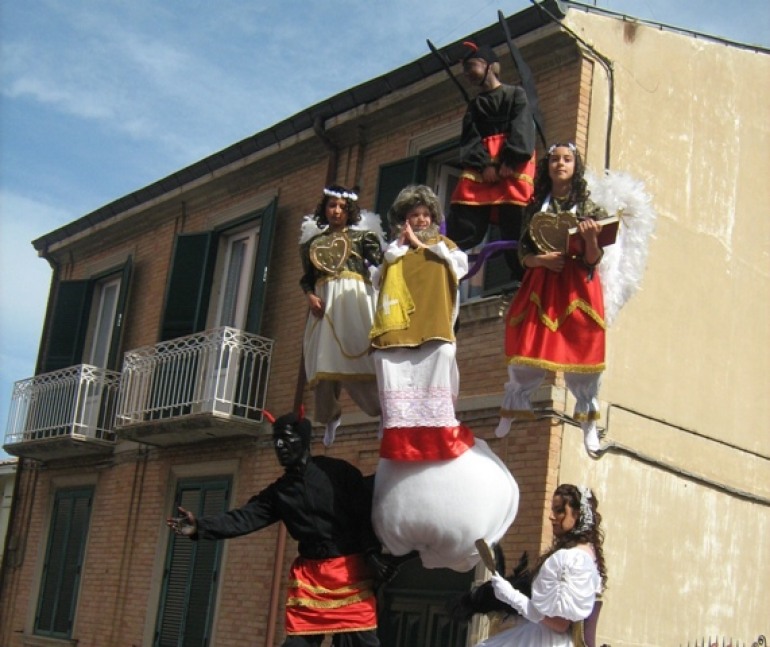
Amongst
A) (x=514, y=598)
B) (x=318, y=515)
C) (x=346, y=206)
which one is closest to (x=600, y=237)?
(x=346, y=206)

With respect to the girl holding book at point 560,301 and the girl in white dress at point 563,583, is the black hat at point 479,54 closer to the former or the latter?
the girl holding book at point 560,301

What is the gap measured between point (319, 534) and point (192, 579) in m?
9.21

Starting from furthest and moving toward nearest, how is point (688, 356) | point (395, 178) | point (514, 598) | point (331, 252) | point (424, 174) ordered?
point (395, 178) → point (424, 174) → point (688, 356) → point (331, 252) → point (514, 598)

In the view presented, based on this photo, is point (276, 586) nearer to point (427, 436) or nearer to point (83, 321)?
point (83, 321)

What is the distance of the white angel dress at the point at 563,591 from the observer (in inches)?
250

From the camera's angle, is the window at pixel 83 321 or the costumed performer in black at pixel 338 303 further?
the window at pixel 83 321

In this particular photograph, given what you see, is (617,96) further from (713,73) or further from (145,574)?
(145,574)

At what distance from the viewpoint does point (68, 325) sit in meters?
19.3

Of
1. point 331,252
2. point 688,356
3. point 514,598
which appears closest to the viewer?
point 514,598

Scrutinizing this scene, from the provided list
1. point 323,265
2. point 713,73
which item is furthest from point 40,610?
point 323,265

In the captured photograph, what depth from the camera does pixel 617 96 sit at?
40.3ft

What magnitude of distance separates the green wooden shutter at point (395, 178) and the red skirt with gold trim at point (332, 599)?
281 inches

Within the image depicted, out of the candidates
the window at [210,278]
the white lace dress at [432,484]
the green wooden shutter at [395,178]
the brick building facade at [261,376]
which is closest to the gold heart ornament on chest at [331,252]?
the white lace dress at [432,484]

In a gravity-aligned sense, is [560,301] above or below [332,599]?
above
